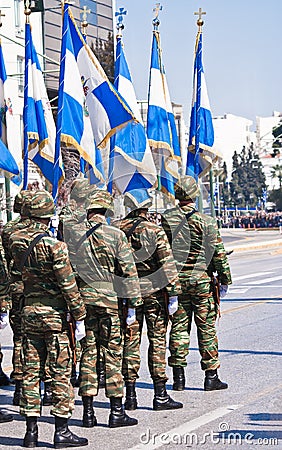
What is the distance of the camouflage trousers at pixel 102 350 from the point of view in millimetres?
7457

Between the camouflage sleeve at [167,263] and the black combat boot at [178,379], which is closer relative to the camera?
the camouflage sleeve at [167,263]

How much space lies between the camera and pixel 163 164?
15.1m

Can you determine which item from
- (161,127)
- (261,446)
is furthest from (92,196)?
(161,127)

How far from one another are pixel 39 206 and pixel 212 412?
2405 mm

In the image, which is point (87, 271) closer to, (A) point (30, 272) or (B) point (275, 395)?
(A) point (30, 272)

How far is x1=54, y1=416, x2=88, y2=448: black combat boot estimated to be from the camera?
6.84 m

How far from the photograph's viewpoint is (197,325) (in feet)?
29.0

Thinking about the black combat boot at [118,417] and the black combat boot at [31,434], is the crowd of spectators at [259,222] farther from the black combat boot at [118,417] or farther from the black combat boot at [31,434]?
the black combat boot at [31,434]

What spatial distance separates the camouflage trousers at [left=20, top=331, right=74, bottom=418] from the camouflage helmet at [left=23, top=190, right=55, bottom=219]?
3.13 ft

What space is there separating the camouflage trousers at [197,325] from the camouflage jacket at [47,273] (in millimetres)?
2001

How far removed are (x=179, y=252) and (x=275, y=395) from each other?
172 centimetres

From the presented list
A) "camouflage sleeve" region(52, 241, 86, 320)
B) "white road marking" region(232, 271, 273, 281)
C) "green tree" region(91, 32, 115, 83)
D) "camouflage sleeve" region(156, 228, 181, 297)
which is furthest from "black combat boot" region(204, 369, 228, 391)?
"green tree" region(91, 32, 115, 83)

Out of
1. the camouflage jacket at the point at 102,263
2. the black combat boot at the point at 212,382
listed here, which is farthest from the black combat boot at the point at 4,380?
the camouflage jacket at the point at 102,263

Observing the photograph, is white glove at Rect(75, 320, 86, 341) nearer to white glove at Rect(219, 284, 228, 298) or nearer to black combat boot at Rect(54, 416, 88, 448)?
black combat boot at Rect(54, 416, 88, 448)
